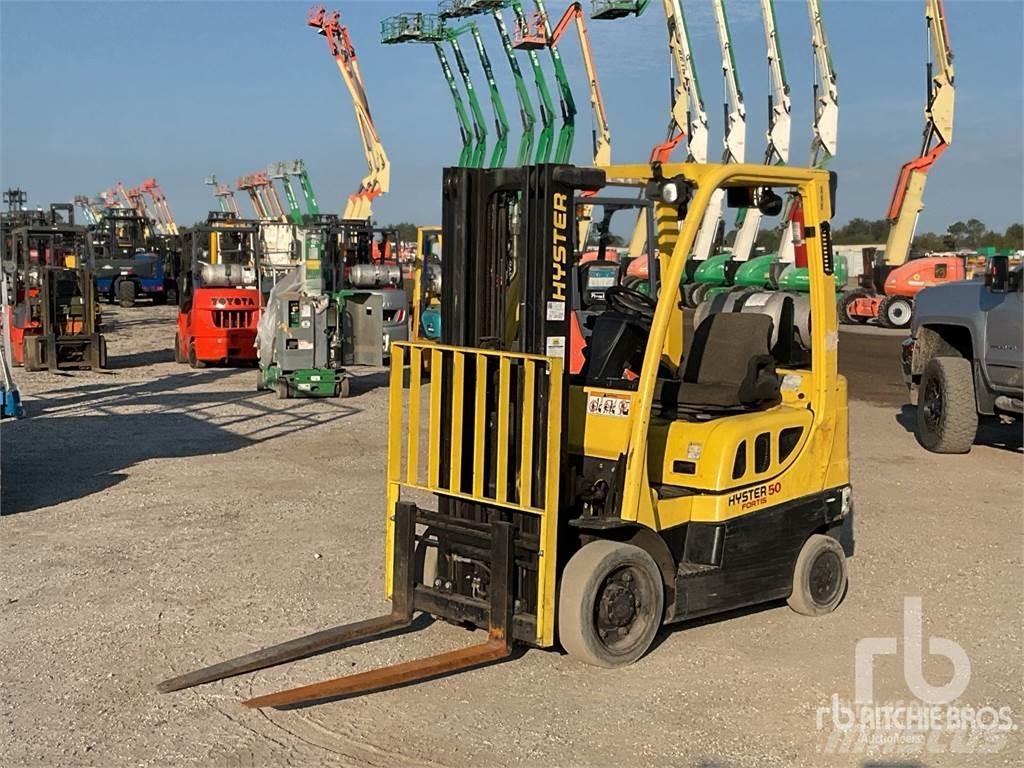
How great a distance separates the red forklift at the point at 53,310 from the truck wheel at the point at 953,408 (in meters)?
12.9

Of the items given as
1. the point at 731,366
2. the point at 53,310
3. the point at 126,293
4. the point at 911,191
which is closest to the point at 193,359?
the point at 53,310

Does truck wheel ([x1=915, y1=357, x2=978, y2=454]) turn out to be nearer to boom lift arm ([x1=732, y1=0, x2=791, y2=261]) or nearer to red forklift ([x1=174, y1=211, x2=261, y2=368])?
red forklift ([x1=174, y1=211, x2=261, y2=368])

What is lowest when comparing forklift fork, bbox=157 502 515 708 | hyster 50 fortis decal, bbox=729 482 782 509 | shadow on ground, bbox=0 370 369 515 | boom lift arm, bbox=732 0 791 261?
shadow on ground, bbox=0 370 369 515

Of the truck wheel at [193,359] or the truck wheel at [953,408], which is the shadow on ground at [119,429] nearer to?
the truck wheel at [193,359]

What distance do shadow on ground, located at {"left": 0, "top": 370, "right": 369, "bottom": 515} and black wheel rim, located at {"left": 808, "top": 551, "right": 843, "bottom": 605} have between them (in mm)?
5954

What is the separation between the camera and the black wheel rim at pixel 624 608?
18.9 feet

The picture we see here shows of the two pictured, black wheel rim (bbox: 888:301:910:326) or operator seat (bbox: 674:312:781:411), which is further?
black wheel rim (bbox: 888:301:910:326)

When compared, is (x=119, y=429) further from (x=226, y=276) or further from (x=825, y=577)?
(x=825, y=577)

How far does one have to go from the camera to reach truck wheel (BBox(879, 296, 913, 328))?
97.9 ft

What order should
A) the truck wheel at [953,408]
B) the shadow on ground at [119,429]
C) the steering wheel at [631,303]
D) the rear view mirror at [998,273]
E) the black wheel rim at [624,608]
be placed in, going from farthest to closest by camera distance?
the truck wheel at [953,408] → the rear view mirror at [998,273] → the shadow on ground at [119,429] → the steering wheel at [631,303] → the black wheel rim at [624,608]

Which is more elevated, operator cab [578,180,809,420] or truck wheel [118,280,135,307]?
operator cab [578,180,809,420]

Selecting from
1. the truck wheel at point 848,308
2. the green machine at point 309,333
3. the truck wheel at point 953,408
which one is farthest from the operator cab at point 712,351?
the truck wheel at point 848,308

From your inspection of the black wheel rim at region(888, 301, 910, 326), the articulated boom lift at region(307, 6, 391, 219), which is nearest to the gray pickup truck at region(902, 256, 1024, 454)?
the black wheel rim at region(888, 301, 910, 326)

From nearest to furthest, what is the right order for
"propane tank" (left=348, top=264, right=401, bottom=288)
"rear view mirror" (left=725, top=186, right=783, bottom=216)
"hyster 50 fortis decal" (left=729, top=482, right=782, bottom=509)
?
"hyster 50 fortis decal" (left=729, top=482, right=782, bottom=509) → "rear view mirror" (left=725, top=186, right=783, bottom=216) → "propane tank" (left=348, top=264, right=401, bottom=288)
